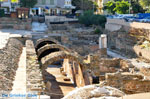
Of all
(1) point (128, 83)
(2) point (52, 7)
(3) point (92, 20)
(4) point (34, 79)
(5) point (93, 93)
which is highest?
(2) point (52, 7)

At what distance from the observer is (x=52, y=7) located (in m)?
68.1

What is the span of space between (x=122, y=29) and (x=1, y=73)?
30639 mm

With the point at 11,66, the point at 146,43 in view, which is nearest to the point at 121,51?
the point at 146,43

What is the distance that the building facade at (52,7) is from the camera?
66675 millimetres

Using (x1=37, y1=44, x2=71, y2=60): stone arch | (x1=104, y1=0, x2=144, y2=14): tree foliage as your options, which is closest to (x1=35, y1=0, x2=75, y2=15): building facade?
(x1=104, y1=0, x2=144, y2=14): tree foliage

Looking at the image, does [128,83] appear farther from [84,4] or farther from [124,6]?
[84,4]

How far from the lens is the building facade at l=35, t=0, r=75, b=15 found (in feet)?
219

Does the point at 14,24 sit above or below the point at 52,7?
below

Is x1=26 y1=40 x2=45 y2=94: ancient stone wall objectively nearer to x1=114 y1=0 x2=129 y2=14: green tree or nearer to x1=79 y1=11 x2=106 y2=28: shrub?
x1=79 y1=11 x2=106 y2=28: shrub

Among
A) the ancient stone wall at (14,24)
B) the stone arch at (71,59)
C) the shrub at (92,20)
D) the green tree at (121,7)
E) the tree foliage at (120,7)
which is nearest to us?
the stone arch at (71,59)

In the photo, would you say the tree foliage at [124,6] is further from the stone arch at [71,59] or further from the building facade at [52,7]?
the stone arch at [71,59]

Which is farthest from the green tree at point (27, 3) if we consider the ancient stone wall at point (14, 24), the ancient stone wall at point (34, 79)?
the ancient stone wall at point (34, 79)

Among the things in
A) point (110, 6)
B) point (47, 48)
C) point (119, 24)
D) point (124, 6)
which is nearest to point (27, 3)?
point (110, 6)

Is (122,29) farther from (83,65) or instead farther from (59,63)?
(83,65)
